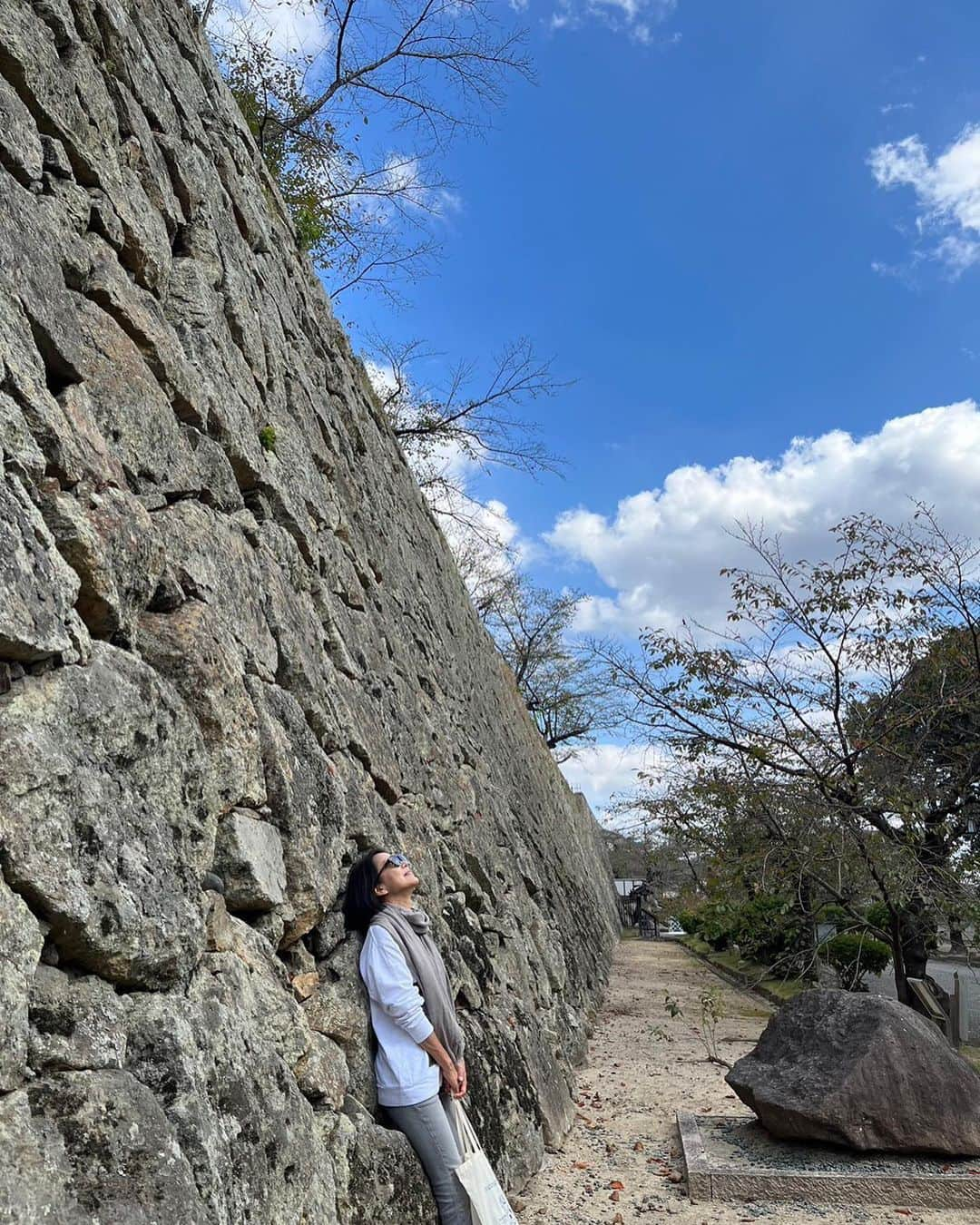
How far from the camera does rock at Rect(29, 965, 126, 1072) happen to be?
79.7 inches

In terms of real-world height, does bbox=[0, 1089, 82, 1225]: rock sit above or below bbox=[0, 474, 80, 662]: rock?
below

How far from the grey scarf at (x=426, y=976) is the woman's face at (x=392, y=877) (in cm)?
6

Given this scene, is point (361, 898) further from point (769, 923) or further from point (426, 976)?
point (769, 923)

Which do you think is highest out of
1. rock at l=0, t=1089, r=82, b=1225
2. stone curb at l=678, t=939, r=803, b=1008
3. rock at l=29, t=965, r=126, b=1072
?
rock at l=29, t=965, r=126, b=1072

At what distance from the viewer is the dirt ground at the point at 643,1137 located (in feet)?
16.7

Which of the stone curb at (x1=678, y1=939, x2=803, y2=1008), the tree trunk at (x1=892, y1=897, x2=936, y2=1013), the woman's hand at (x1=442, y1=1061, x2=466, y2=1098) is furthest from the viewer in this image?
Result: the stone curb at (x1=678, y1=939, x2=803, y2=1008)

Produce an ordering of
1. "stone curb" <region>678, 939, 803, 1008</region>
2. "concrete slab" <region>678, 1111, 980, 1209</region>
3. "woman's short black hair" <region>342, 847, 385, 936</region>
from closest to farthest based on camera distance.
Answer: "woman's short black hair" <region>342, 847, 385, 936</region> → "concrete slab" <region>678, 1111, 980, 1209</region> → "stone curb" <region>678, 939, 803, 1008</region>

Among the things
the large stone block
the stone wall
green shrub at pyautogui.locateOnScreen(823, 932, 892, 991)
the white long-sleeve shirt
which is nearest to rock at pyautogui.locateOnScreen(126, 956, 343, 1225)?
the stone wall

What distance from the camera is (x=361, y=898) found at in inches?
152

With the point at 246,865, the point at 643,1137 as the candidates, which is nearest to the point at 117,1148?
the point at 246,865

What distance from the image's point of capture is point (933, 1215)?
17.1 ft

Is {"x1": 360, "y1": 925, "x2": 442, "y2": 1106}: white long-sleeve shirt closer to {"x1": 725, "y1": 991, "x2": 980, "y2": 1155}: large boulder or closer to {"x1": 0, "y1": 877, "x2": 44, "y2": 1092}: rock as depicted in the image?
{"x1": 0, "y1": 877, "x2": 44, "y2": 1092}: rock

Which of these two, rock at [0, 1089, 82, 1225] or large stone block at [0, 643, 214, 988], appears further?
large stone block at [0, 643, 214, 988]

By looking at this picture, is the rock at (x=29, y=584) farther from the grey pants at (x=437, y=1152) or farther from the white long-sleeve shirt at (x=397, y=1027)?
the grey pants at (x=437, y=1152)
